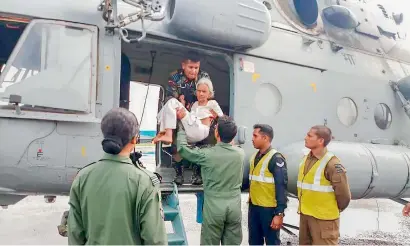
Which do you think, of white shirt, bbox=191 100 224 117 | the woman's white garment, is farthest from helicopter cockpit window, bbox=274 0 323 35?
the woman's white garment

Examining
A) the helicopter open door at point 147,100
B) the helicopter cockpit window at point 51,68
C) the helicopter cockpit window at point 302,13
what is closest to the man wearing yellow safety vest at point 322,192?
the helicopter cockpit window at point 51,68

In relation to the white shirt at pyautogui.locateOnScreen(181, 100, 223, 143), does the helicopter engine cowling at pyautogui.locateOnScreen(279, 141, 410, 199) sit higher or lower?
lower

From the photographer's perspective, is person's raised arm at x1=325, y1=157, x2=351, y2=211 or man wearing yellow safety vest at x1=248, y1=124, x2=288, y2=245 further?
man wearing yellow safety vest at x1=248, y1=124, x2=288, y2=245

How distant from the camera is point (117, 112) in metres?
2.09

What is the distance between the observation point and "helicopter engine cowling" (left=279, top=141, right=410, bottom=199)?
4395 mm

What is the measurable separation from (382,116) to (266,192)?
2979 millimetres

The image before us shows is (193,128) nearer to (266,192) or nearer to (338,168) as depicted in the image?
(266,192)

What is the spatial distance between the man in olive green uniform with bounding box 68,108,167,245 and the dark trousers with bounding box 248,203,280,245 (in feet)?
6.11

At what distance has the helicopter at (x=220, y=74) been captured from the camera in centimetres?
349

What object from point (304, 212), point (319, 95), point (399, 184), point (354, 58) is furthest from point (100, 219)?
point (354, 58)

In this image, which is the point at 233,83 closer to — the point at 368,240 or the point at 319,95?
the point at 319,95

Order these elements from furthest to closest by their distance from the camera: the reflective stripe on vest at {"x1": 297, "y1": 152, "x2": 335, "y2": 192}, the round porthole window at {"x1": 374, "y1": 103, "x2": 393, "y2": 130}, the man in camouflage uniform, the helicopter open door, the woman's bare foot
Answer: the helicopter open door → the round porthole window at {"x1": 374, "y1": 103, "x2": 393, "y2": 130} → the man in camouflage uniform → the woman's bare foot → the reflective stripe on vest at {"x1": 297, "y1": 152, "x2": 335, "y2": 192}

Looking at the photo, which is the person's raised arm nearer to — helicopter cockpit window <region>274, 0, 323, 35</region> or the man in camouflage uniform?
the man in camouflage uniform

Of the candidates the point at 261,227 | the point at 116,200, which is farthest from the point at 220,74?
the point at 116,200
